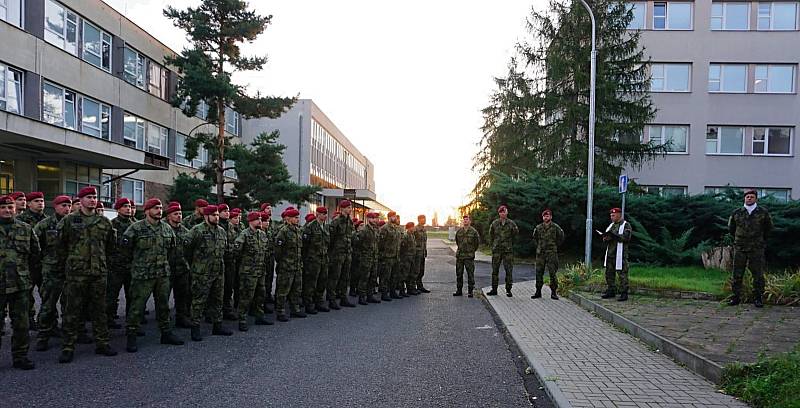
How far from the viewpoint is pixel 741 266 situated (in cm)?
1112

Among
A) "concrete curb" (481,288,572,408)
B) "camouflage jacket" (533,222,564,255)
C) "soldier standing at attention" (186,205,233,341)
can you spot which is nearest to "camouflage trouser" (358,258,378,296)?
"camouflage jacket" (533,222,564,255)

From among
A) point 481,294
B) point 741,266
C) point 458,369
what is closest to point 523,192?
point 481,294

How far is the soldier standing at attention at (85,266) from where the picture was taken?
7.52m

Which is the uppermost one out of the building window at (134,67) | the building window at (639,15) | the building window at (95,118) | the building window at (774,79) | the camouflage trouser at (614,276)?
the building window at (639,15)

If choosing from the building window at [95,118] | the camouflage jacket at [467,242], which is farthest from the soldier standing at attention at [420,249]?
the building window at [95,118]

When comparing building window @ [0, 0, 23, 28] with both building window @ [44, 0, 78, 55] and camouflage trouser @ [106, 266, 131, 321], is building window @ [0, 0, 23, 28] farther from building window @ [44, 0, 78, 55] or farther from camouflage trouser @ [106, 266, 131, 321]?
camouflage trouser @ [106, 266, 131, 321]

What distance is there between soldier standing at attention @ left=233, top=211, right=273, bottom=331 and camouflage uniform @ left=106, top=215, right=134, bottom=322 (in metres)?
1.62

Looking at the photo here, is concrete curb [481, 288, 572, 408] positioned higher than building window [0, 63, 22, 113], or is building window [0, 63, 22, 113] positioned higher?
building window [0, 63, 22, 113]

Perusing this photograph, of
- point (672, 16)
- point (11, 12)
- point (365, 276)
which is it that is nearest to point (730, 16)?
point (672, 16)

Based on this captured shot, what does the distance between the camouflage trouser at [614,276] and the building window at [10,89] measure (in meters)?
19.8

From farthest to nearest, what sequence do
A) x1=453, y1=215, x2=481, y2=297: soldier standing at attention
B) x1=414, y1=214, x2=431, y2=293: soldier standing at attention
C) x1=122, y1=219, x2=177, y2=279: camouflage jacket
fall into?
x1=414, y1=214, x2=431, y2=293: soldier standing at attention < x1=453, y1=215, x2=481, y2=297: soldier standing at attention < x1=122, y1=219, x2=177, y2=279: camouflage jacket

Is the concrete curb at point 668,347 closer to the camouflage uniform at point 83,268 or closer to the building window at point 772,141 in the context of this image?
the camouflage uniform at point 83,268

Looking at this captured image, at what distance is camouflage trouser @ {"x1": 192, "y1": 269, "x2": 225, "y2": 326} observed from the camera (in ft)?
28.7

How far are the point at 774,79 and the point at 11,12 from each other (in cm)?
3801
